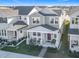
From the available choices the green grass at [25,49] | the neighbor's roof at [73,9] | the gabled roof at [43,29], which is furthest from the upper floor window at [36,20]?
the neighbor's roof at [73,9]

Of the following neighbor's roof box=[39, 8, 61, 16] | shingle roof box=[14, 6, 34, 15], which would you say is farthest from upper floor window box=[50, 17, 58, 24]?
shingle roof box=[14, 6, 34, 15]

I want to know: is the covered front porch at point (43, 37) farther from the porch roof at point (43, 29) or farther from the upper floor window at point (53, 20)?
the upper floor window at point (53, 20)

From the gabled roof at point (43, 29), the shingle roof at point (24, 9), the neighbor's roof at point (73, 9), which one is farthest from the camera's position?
the gabled roof at point (43, 29)

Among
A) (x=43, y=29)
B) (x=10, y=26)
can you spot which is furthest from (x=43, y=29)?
(x=10, y=26)

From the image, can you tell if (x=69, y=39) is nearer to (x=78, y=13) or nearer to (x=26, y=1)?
(x=78, y=13)

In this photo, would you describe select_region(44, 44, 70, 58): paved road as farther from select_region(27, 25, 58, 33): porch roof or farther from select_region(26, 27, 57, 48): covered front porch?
select_region(27, 25, 58, 33): porch roof
